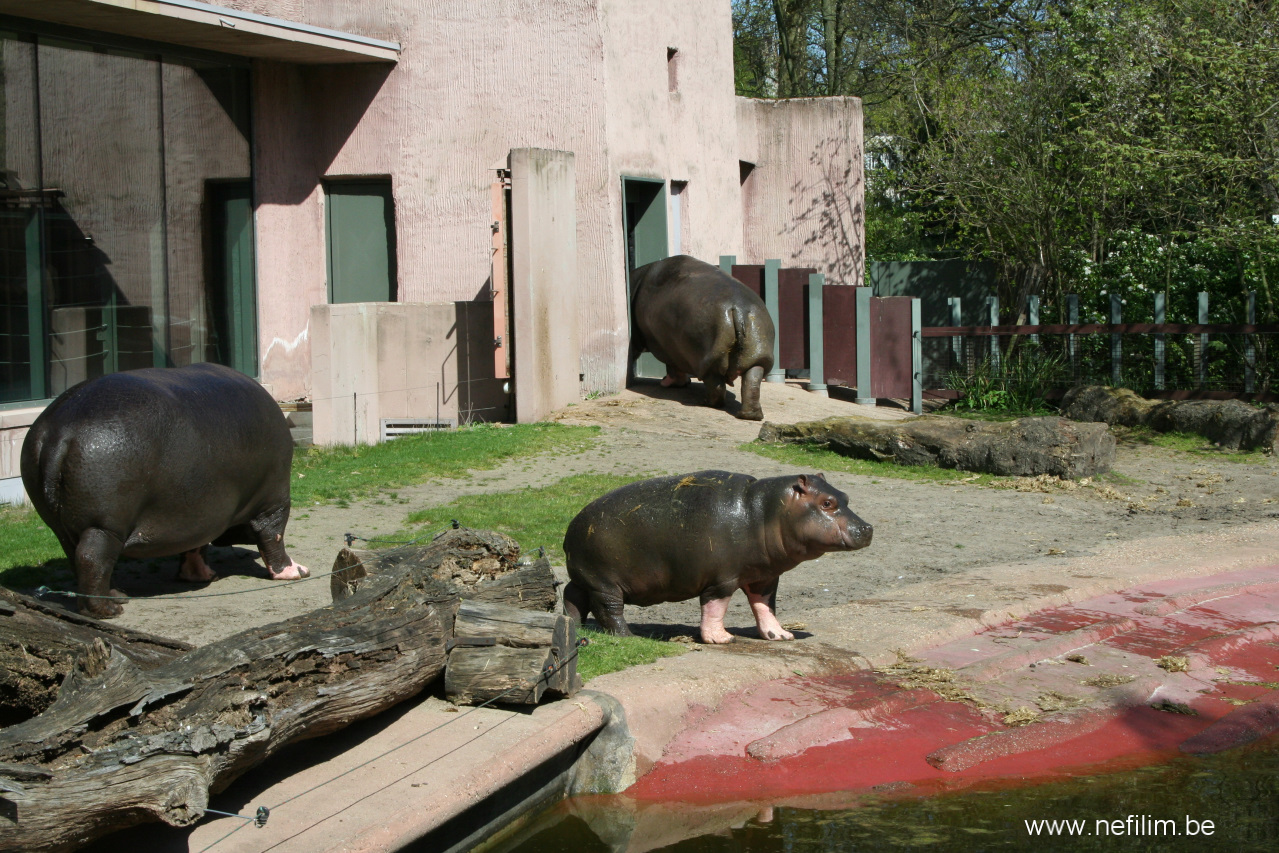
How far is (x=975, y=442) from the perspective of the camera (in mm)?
13078

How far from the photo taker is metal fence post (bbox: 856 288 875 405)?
1750cm

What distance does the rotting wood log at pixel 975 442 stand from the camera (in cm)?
1261

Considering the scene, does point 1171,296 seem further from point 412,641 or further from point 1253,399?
point 412,641

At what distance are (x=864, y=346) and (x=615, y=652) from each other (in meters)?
11.8

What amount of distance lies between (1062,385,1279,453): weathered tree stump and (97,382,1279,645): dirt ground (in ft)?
2.08

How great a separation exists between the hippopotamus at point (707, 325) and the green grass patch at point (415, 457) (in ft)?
7.04

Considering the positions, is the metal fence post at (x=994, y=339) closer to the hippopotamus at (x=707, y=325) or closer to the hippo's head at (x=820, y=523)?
the hippopotamus at (x=707, y=325)

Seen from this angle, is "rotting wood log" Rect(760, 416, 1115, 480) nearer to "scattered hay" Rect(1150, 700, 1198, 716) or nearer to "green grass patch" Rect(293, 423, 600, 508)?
"green grass patch" Rect(293, 423, 600, 508)

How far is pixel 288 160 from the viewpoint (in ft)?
54.6

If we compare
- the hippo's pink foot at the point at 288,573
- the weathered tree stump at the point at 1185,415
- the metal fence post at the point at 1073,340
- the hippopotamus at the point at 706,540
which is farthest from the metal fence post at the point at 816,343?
the hippopotamus at the point at 706,540

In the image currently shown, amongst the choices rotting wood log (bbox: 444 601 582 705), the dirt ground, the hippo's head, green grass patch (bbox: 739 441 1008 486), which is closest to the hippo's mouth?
the hippo's head

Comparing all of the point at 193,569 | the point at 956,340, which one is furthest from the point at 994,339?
the point at 193,569

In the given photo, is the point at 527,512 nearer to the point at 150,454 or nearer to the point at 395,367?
the point at 150,454

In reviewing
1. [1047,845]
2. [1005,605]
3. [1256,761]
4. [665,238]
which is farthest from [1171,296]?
[1047,845]
